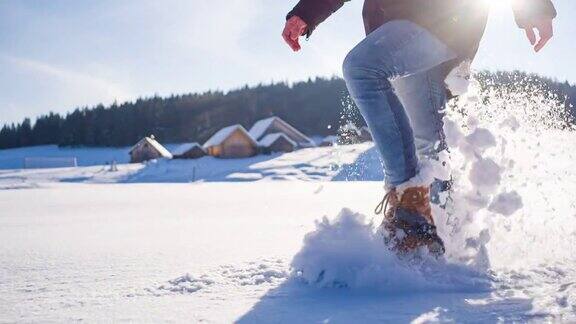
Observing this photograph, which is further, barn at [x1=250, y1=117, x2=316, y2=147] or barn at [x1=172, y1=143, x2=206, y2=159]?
barn at [x1=250, y1=117, x2=316, y2=147]

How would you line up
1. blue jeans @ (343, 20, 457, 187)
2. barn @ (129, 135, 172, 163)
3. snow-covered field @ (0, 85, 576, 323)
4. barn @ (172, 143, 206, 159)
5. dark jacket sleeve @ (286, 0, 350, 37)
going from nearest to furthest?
1. snow-covered field @ (0, 85, 576, 323)
2. blue jeans @ (343, 20, 457, 187)
3. dark jacket sleeve @ (286, 0, 350, 37)
4. barn @ (172, 143, 206, 159)
5. barn @ (129, 135, 172, 163)

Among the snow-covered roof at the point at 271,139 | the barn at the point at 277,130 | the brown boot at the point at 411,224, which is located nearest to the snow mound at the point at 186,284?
the brown boot at the point at 411,224

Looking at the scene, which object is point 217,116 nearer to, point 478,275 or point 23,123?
point 23,123

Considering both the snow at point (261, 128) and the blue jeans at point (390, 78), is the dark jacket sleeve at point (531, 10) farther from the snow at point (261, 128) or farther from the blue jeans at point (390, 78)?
the snow at point (261, 128)

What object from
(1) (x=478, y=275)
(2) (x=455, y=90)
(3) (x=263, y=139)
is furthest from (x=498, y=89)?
(3) (x=263, y=139)

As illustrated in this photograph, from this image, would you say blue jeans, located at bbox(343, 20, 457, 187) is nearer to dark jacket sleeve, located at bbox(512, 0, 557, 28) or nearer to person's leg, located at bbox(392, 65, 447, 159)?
person's leg, located at bbox(392, 65, 447, 159)

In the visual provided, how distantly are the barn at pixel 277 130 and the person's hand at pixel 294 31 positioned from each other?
42517mm

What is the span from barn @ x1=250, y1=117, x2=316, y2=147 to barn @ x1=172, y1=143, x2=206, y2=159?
19.9 ft

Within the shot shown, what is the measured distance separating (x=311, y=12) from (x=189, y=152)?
1582 inches

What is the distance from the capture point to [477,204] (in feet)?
5.08

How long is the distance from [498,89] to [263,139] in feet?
133

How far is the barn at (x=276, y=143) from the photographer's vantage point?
41.0m

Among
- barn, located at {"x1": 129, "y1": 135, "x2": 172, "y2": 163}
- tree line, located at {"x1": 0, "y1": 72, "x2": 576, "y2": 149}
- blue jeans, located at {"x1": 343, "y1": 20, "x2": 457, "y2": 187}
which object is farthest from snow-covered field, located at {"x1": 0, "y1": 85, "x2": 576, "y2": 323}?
tree line, located at {"x1": 0, "y1": 72, "x2": 576, "y2": 149}

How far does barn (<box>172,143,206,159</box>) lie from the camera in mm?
40125
